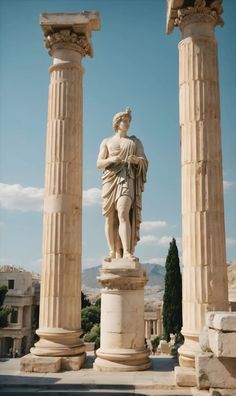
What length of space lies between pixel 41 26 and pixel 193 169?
8.69 metres

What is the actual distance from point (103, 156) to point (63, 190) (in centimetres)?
216

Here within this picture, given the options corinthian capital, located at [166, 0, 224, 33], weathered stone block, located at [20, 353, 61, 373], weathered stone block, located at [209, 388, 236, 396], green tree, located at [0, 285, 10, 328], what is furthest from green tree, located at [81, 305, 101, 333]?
weathered stone block, located at [209, 388, 236, 396]

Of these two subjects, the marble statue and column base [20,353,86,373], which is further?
the marble statue

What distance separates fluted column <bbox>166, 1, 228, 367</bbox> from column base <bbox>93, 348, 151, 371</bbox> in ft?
4.88

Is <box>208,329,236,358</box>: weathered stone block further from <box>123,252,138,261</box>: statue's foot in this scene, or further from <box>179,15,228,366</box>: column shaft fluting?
<box>123,252,138,261</box>: statue's foot

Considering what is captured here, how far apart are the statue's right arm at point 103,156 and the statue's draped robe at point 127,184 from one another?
22 cm

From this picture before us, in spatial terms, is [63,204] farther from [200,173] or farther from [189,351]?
[189,351]

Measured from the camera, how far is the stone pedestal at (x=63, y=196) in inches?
634

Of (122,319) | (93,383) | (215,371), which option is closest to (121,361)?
(122,319)

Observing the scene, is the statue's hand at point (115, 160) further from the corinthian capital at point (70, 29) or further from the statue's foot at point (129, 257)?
the corinthian capital at point (70, 29)

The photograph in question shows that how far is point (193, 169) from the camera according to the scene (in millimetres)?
15133

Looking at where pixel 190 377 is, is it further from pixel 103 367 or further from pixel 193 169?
pixel 193 169

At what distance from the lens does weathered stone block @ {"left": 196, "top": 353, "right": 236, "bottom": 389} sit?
9.70 metres

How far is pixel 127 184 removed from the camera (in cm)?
1569
